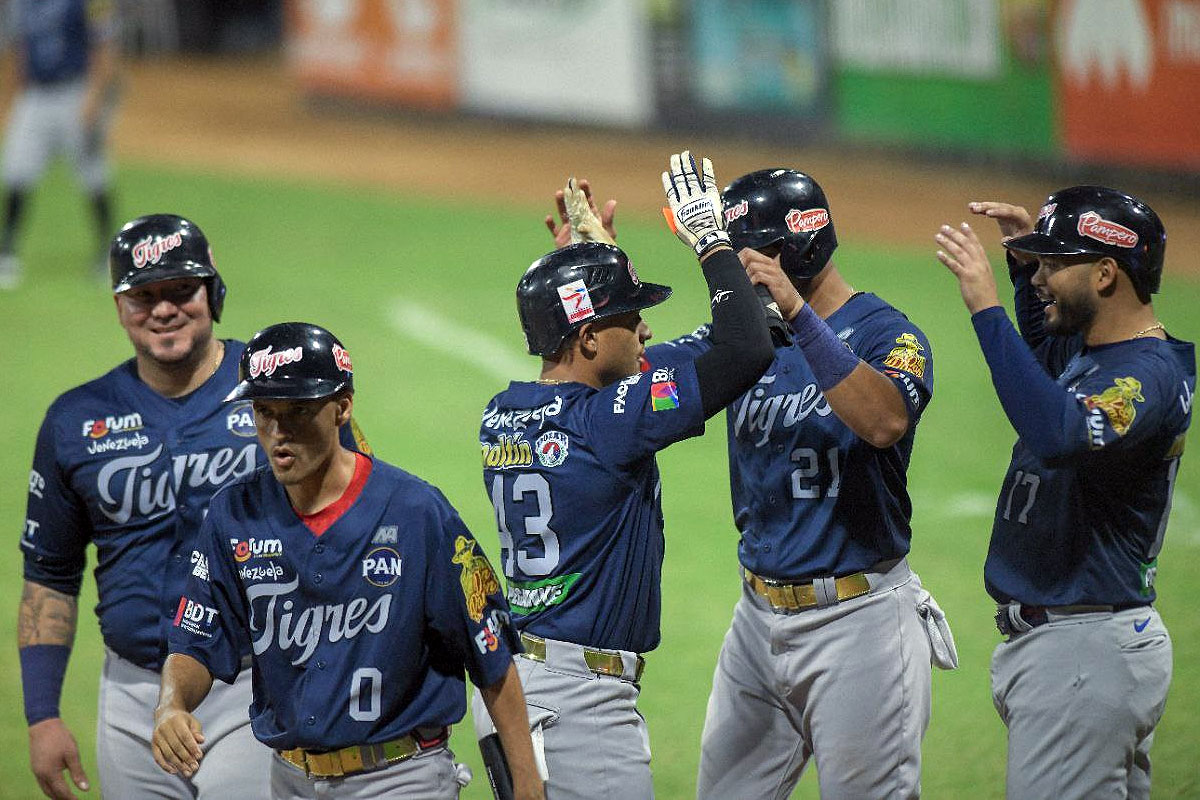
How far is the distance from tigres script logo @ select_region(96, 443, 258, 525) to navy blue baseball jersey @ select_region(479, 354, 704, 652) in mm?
883

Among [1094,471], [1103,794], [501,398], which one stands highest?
[501,398]

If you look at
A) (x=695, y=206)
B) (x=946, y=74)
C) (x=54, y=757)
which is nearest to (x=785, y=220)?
(x=695, y=206)

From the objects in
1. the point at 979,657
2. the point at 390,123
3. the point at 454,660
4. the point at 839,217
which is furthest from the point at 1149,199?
the point at 454,660

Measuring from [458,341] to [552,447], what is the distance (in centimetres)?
750

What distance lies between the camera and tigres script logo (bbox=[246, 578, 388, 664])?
3.70 m

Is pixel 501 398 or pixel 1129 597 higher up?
pixel 501 398

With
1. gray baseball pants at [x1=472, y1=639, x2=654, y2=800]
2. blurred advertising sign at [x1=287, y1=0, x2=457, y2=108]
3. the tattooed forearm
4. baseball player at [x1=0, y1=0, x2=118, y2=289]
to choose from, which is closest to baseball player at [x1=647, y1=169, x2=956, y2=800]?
gray baseball pants at [x1=472, y1=639, x2=654, y2=800]

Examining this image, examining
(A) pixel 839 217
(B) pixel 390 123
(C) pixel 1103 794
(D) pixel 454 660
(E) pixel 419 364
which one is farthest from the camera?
(B) pixel 390 123

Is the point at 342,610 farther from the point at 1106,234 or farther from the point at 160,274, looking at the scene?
the point at 1106,234

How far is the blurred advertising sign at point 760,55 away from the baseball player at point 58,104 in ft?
23.0

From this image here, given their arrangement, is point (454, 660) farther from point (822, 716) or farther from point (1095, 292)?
point (1095, 292)

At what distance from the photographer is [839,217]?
48.8ft

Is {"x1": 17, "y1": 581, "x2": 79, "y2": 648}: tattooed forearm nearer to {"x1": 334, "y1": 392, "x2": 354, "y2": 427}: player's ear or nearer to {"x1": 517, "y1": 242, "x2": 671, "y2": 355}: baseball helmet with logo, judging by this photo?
{"x1": 334, "y1": 392, "x2": 354, "y2": 427}: player's ear

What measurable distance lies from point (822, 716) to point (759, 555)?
0.49 meters
